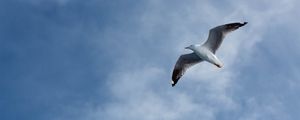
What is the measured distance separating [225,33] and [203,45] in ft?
6.32

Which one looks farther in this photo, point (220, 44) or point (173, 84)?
point (173, 84)

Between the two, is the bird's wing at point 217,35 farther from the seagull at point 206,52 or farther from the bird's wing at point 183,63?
the bird's wing at point 183,63

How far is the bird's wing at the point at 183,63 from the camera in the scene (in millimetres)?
51406

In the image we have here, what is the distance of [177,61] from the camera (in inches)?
2036

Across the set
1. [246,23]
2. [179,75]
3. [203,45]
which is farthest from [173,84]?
[246,23]

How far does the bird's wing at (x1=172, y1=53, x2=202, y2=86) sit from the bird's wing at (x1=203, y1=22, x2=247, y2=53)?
2339mm

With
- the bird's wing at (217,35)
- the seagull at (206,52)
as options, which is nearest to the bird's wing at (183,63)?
the seagull at (206,52)

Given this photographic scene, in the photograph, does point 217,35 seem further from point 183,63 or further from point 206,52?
point 183,63

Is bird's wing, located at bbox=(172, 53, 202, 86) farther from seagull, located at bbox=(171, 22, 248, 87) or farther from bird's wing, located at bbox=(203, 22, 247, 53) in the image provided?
bird's wing, located at bbox=(203, 22, 247, 53)

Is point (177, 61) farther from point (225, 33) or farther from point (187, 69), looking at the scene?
point (225, 33)

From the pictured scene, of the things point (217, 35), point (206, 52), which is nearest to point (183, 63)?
point (206, 52)

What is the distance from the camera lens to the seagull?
47781 mm

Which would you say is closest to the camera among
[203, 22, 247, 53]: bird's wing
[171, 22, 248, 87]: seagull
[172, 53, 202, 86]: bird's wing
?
[203, 22, 247, 53]: bird's wing

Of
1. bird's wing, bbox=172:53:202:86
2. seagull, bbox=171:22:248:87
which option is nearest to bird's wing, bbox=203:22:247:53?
seagull, bbox=171:22:248:87
